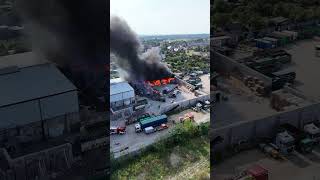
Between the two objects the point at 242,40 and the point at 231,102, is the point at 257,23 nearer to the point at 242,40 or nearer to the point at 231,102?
the point at 242,40

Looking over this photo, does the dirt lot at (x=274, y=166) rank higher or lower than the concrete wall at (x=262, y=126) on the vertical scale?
lower

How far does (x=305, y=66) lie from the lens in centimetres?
271

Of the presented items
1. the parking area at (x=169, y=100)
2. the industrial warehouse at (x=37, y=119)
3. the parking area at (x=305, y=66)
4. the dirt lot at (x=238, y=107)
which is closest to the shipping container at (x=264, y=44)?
the parking area at (x=305, y=66)

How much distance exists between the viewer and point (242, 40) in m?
2.55

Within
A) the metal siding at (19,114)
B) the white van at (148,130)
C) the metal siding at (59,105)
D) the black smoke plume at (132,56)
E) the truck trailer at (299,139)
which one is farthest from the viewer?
the truck trailer at (299,139)

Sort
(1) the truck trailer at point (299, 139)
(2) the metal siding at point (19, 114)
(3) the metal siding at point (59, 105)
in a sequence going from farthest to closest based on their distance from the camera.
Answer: (1) the truck trailer at point (299, 139) < (3) the metal siding at point (59, 105) < (2) the metal siding at point (19, 114)

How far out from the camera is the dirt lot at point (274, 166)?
8.27 ft

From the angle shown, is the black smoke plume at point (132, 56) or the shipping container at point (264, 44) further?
the shipping container at point (264, 44)

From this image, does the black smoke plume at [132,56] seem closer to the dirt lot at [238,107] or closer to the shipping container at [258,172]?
the dirt lot at [238,107]

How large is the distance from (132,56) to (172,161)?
0.70 m

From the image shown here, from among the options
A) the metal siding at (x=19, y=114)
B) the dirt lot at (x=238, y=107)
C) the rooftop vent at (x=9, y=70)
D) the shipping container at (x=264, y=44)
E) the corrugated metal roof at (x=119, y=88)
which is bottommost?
the dirt lot at (x=238, y=107)

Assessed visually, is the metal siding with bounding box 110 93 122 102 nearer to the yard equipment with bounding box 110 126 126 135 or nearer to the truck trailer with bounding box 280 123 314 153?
the yard equipment with bounding box 110 126 126 135

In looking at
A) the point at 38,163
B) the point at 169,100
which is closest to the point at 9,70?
the point at 38,163

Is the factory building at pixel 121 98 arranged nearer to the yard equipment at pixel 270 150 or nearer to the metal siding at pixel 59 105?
the metal siding at pixel 59 105
